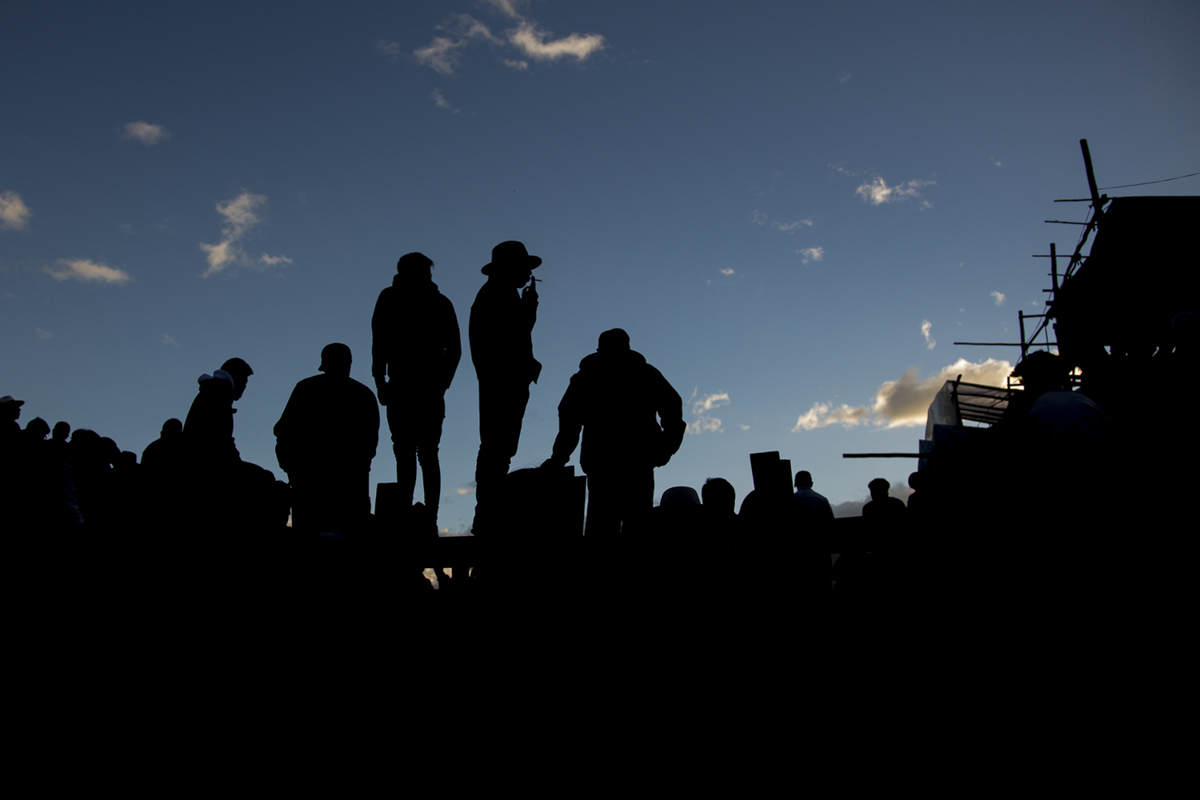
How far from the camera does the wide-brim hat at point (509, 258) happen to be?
479cm

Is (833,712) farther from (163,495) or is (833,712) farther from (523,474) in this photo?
(163,495)

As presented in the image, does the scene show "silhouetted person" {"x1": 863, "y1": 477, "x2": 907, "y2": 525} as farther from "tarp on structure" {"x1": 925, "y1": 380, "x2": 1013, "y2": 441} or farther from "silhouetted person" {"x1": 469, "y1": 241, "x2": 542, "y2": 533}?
"tarp on structure" {"x1": 925, "y1": 380, "x2": 1013, "y2": 441}

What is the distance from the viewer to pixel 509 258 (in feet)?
15.7

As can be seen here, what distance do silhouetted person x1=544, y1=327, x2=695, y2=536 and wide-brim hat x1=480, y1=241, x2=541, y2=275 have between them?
864 millimetres

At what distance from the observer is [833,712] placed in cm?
269

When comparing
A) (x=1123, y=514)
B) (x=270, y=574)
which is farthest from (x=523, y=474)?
(x=1123, y=514)

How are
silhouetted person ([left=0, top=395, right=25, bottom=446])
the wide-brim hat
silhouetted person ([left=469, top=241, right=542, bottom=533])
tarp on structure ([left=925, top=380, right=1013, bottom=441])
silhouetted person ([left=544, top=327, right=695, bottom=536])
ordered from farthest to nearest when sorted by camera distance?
tarp on structure ([left=925, top=380, right=1013, bottom=441]) → silhouetted person ([left=0, top=395, right=25, bottom=446]) → the wide-brim hat → silhouetted person ([left=469, top=241, right=542, bottom=533]) → silhouetted person ([left=544, top=327, right=695, bottom=536])

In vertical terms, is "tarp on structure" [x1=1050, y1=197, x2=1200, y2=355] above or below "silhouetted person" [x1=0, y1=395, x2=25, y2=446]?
above

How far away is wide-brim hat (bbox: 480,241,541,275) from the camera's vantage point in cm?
479

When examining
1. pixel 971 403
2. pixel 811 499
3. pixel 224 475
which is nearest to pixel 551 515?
pixel 224 475

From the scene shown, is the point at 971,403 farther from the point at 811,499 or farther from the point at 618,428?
the point at 618,428

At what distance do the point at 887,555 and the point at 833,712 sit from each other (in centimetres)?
152

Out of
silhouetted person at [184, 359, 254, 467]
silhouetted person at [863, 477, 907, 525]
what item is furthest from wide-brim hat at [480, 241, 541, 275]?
silhouetted person at [863, 477, 907, 525]

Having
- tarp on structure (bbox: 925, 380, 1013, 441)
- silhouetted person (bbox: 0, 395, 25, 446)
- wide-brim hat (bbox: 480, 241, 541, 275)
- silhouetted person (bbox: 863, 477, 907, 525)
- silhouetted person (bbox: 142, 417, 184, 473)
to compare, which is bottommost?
silhouetted person (bbox: 863, 477, 907, 525)
